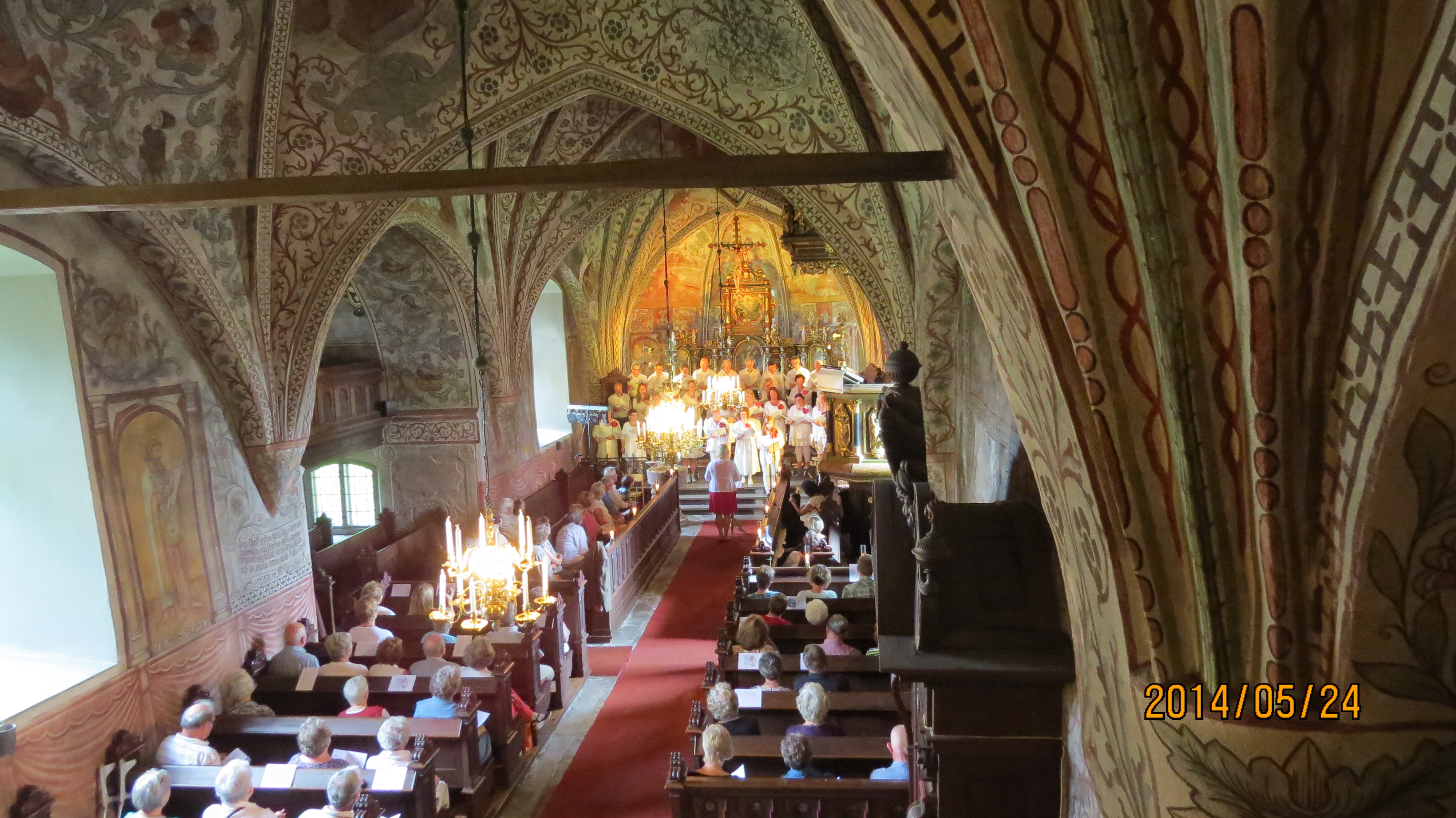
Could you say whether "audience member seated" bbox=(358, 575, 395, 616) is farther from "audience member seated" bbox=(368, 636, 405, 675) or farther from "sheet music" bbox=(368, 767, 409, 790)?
"sheet music" bbox=(368, 767, 409, 790)

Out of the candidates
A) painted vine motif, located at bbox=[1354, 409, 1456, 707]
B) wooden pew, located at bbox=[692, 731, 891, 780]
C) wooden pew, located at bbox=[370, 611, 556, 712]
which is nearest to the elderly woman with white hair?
wooden pew, located at bbox=[370, 611, 556, 712]

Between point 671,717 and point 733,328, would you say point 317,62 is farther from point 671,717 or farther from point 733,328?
point 733,328

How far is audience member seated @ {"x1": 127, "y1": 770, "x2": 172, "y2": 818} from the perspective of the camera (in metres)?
4.57

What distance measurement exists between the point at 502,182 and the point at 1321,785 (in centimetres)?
294

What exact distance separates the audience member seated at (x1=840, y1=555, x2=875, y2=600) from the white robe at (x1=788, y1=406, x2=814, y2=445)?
7.60m

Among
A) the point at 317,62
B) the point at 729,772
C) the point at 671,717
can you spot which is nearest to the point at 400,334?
the point at 317,62

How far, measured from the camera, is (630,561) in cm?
1159

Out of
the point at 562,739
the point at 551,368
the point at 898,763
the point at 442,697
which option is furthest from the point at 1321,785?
the point at 551,368

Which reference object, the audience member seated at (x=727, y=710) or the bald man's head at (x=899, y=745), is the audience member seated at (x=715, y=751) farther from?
the bald man's head at (x=899, y=745)

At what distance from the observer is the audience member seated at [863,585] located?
7.72 metres

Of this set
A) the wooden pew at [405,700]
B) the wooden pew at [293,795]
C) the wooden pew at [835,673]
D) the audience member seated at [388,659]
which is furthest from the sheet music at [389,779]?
the wooden pew at [835,673]

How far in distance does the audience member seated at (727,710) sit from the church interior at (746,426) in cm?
6

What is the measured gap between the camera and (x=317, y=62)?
7000 mm

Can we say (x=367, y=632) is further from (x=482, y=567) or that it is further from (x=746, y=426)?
(x=746, y=426)
